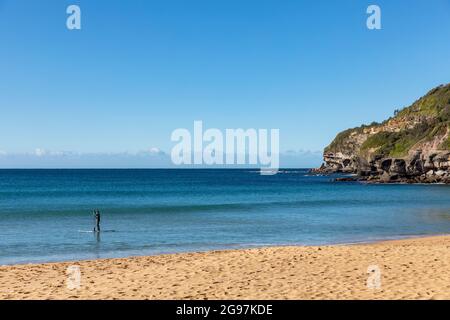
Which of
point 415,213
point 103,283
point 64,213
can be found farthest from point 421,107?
point 103,283

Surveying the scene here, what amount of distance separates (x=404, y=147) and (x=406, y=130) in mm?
16406

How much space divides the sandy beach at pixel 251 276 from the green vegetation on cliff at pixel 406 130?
99.5 m

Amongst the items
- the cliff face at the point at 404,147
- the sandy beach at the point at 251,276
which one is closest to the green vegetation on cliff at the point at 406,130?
the cliff face at the point at 404,147

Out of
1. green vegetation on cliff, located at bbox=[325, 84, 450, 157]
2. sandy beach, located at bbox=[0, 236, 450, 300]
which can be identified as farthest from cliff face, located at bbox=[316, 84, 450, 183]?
sandy beach, located at bbox=[0, 236, 450, 300]

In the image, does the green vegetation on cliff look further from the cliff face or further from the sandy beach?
the sandy beach

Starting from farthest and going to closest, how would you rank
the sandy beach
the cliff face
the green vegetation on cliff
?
the green vegetation on cliff
the cliff face
the sandy beach

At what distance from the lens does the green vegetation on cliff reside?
129 meters

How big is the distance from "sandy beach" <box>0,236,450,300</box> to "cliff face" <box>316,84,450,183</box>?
92291mm

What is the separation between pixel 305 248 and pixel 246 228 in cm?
1379

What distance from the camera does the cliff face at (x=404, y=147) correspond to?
108 meters

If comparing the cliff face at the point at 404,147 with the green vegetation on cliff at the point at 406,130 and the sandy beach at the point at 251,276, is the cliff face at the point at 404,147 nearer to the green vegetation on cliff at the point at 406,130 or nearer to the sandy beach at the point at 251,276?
the green vegetation on cliff at the point at 406,130

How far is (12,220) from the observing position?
144ft

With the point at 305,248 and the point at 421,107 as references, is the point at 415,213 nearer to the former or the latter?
the point at 305,248

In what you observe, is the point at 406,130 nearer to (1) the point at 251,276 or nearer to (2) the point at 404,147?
(2) the point at 404,147
